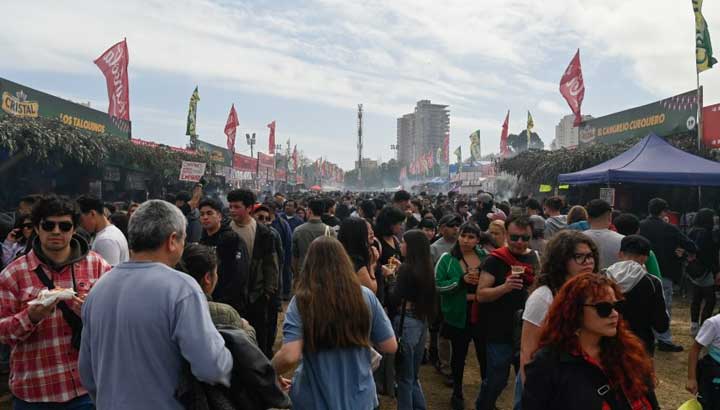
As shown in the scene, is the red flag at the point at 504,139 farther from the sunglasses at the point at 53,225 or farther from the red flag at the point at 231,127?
the sunglasses at the point at 53,225

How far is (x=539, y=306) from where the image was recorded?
3068 millimetres

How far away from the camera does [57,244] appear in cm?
300

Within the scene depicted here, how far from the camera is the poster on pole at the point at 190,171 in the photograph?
1783 cm

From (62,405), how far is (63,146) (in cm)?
1414

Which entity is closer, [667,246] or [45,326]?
[45,326]

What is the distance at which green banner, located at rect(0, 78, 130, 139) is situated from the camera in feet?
47.3

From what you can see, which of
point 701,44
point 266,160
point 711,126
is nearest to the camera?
point 701,44

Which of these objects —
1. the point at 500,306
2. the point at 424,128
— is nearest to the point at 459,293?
the point at 500,306

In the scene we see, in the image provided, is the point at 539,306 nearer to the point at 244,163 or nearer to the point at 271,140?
the point at 244,163

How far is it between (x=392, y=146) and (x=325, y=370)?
106 metres

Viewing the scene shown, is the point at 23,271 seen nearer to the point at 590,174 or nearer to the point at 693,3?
the point at 590,174

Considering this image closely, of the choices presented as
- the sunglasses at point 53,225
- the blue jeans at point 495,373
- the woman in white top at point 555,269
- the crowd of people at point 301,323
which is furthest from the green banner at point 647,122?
the sunglasses at point 53,225

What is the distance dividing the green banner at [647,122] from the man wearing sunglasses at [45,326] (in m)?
17.1

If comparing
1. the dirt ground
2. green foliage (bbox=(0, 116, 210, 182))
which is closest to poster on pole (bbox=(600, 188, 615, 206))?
the dirt ground
